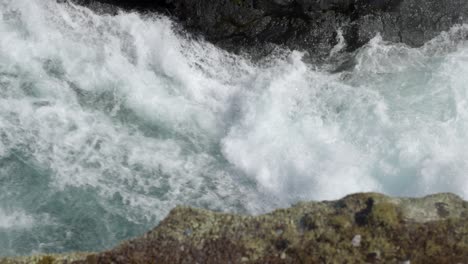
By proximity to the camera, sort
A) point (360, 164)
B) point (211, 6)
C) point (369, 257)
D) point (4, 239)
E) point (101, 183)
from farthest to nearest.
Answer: point (211, 6)
point (360, 164)
point (101, 183)
point (4, 239)
point (369, 257)

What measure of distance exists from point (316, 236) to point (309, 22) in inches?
477

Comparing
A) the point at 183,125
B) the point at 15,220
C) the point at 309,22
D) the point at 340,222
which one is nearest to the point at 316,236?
the point at 340,222

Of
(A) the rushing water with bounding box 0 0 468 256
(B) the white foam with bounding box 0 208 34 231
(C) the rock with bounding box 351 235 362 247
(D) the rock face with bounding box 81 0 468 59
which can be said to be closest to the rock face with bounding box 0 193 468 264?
(C) the rock with bounding box 351 235 362 247

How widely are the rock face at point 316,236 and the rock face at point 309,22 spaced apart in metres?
11.1

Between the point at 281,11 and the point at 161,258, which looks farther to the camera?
the point at 281,11

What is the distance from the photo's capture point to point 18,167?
1625cm

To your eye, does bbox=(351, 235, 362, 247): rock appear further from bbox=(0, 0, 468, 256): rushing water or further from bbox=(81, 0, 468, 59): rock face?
bbox=(81, 0, 468, 59): rock face

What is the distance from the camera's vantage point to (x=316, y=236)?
9.66 metres

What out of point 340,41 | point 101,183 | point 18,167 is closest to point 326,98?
point 340,41

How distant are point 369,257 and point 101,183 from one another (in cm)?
906

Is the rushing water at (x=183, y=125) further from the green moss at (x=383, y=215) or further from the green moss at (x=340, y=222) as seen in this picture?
the green moss at (x=383, y=215)

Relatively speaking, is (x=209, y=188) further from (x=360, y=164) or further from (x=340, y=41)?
(x=340, y=41)

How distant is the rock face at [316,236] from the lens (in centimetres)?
941

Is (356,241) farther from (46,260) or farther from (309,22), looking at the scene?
(309,22)
